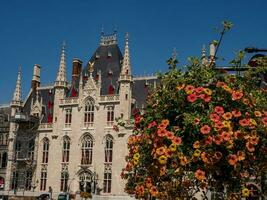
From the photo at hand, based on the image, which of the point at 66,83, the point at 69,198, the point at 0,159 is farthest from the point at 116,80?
the point at 0,159

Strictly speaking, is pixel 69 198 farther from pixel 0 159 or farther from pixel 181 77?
pixel 181 77

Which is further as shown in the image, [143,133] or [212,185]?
[143,133]

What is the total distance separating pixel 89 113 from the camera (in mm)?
55219

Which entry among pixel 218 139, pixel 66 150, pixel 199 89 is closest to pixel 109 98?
pixel 66 150

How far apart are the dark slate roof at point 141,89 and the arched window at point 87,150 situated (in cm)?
672

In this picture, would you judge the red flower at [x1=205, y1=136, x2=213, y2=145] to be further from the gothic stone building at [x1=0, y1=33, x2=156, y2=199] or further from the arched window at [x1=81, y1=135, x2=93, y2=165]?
the arched window at [x1=81, y1=135, x2=93, y2=165]

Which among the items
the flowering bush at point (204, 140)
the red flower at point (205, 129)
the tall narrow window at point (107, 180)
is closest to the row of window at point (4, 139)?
the tall narrow window at point (107, 180)

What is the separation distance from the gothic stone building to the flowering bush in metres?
36.9

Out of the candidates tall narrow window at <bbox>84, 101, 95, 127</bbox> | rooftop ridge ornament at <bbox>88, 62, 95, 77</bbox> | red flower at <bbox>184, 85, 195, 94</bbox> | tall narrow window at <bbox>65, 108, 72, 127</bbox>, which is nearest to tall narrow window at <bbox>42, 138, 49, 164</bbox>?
tall narrow window at <bbox>65, 108, 72, 127</bbox>

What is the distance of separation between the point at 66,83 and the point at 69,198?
14571 mm

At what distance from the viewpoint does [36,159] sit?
57625mm

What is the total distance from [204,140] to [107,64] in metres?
48.1

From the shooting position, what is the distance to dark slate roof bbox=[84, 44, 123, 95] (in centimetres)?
5603

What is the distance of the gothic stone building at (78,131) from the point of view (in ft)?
173
